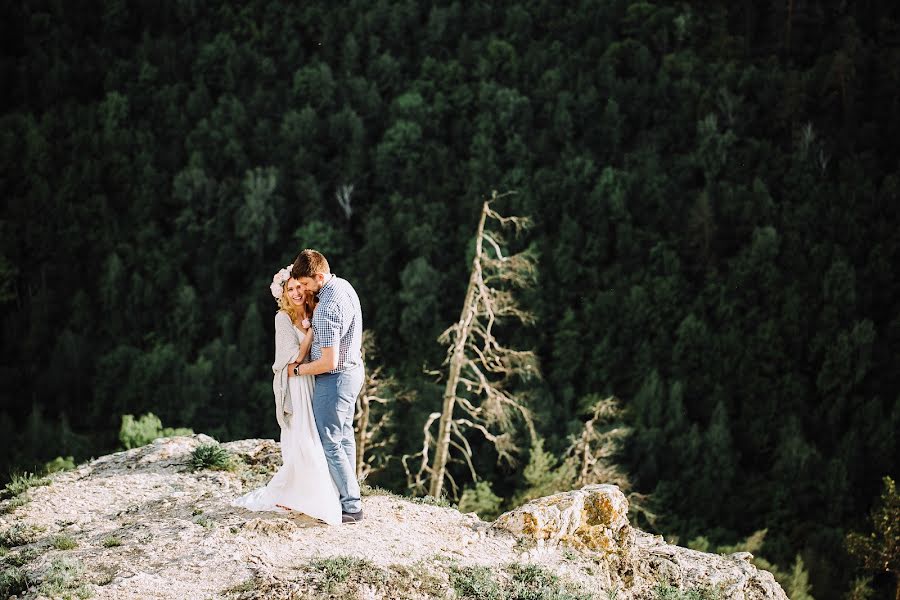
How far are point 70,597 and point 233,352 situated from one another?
28.4 metres

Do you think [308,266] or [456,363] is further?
[456,363]

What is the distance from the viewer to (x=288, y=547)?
7.98 metres

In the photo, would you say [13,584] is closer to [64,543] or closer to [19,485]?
[64,543]

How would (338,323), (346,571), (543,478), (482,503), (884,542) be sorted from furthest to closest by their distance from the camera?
(884,542), (543,478), (482,503), (338,323), (346,571)

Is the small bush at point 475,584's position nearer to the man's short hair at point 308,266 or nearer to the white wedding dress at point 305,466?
the white wedding dress at point 305,466

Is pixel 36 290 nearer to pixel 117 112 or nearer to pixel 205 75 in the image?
pixel 117 112

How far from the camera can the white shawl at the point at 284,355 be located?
7.98 m

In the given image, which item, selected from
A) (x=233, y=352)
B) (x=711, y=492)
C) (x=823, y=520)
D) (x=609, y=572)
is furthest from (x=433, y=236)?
(x=609, y=572)

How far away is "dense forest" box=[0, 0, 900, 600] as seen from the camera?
31703 mm

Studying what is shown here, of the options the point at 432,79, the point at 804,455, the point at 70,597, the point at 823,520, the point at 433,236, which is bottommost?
the point at 823,520

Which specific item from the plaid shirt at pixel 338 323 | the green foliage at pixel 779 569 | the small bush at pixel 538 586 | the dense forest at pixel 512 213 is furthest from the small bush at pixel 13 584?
the dense forest at pixel 512 213

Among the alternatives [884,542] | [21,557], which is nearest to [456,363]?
[21,557]

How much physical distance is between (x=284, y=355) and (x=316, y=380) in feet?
1.14

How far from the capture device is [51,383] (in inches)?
1396
